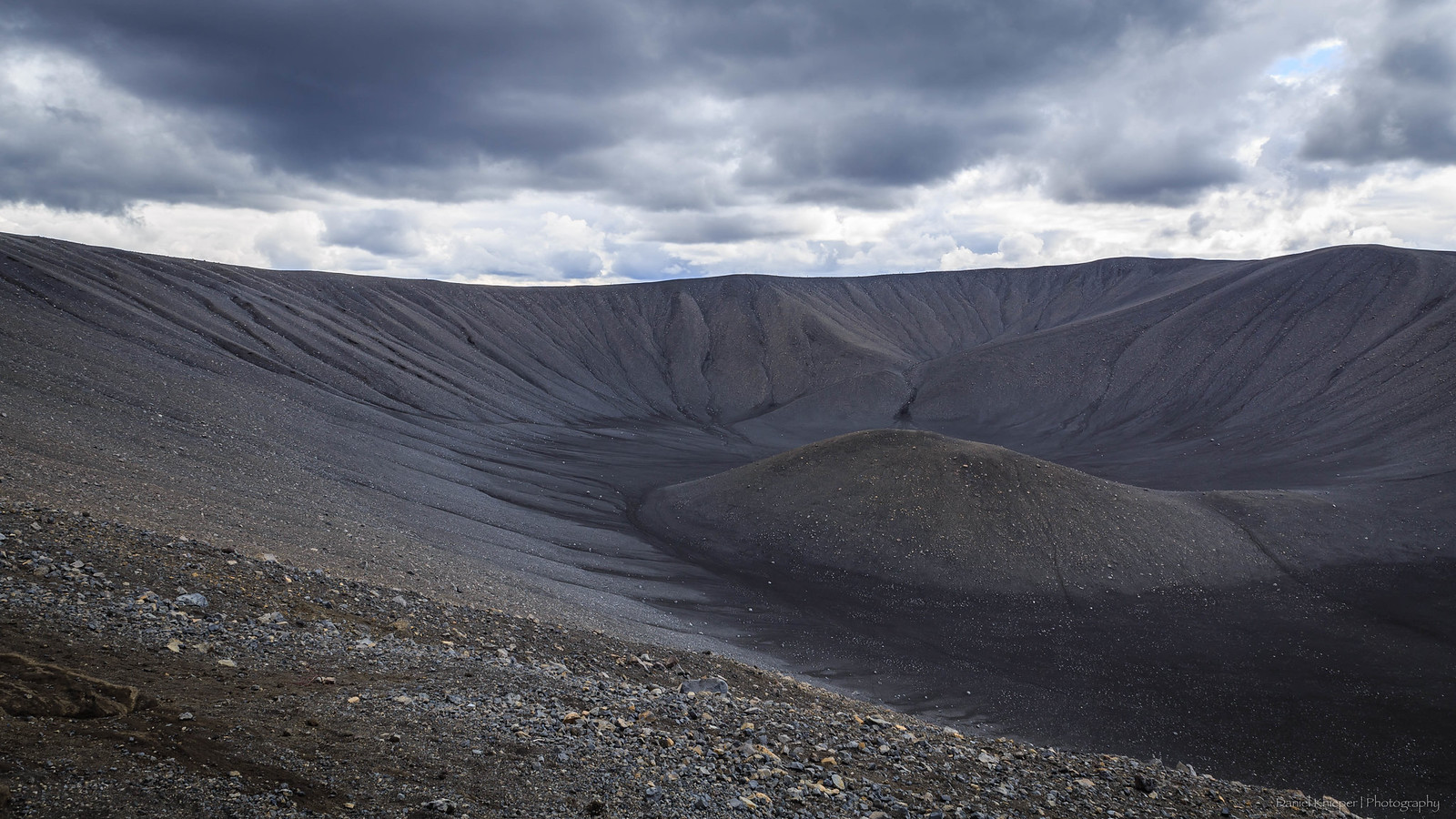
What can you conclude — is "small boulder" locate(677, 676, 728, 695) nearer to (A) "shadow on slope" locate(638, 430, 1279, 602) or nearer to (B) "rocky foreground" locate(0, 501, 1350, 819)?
(B) "rocky foreground" locate(0, 501, 1350, 819)

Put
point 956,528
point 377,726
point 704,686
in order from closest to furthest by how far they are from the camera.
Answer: point 377,726, point 704,686, point 956,528

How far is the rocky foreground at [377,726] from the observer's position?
597 cm

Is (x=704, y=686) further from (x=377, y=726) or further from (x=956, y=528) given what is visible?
(x=956, y=528)

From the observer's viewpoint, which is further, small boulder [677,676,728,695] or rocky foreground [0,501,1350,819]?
small boulder [677,676,728,695]

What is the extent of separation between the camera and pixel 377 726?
24.4 feet

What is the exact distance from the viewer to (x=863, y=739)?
401 inches

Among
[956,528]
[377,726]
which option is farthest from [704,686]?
[956,528]

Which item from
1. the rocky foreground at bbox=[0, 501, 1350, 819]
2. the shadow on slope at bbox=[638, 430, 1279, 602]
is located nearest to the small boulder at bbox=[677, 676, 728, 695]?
the rocky foreground at bbox=[0, 501, 1350, 819]

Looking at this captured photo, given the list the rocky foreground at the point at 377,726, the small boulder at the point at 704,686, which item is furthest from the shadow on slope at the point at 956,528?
the small boulder at the point at 704,686

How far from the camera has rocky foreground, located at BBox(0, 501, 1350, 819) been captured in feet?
19.6

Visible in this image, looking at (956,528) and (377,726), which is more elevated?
(377,726)

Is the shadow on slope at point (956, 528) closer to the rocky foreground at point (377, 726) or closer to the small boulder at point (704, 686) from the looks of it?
the rocky foreground at point (377, 726)

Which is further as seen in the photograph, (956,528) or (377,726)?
(956,528)

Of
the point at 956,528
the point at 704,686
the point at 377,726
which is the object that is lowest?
the point at 956,528
